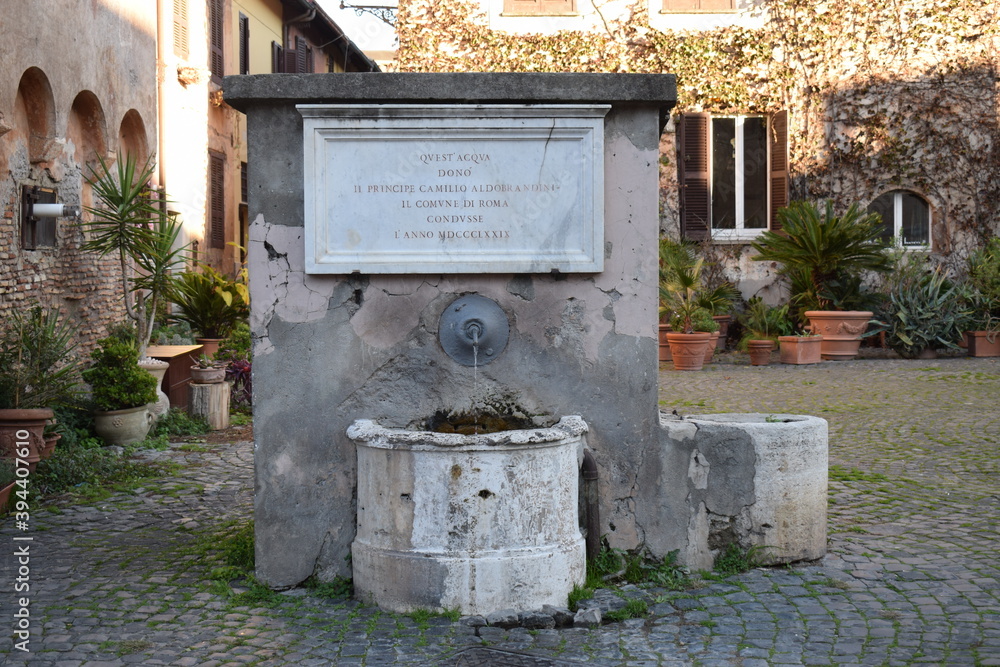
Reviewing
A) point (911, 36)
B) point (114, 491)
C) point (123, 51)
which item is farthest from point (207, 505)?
point (911, 36)

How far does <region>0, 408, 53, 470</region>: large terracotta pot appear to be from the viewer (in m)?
6.90

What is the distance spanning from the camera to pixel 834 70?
610 inches

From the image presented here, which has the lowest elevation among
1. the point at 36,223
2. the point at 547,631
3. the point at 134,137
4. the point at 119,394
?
the point at 547,631

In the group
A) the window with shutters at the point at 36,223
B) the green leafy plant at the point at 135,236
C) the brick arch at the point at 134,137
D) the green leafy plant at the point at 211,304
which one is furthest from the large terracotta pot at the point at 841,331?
the window with shutters at the point at 36,223

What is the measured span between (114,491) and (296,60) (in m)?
16.3

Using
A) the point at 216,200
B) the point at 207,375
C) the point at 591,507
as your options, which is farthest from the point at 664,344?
the point at 591,507

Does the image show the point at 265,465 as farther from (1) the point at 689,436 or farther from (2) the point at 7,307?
(2) the point at 7,307

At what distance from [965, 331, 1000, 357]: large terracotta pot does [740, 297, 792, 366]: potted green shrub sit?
233 centimetres

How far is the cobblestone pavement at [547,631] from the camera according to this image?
3.99 metres

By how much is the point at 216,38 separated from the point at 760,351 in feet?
32.6

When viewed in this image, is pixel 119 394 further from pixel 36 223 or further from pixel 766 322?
pixel 766 322

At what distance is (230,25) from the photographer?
17.7m

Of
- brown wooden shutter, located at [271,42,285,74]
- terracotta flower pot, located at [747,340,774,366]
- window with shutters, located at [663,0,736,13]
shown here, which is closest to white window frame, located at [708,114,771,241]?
window with shutters, located at [663,0,736,13]

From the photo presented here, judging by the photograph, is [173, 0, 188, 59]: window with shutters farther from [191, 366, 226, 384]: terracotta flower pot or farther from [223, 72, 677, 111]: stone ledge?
[223, 72, 677, 111]: stone ledge
